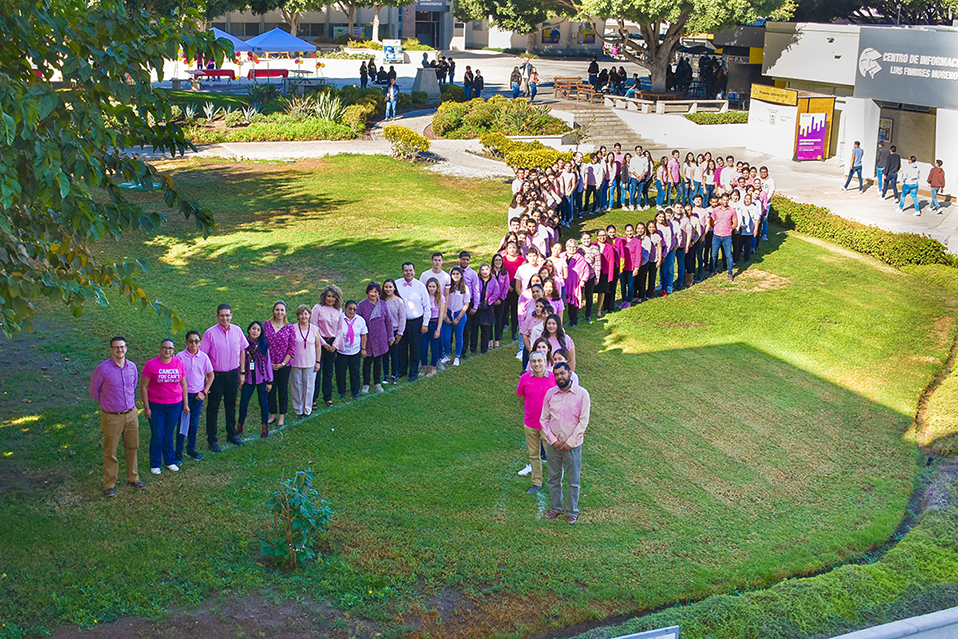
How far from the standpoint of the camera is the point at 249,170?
89.1ft

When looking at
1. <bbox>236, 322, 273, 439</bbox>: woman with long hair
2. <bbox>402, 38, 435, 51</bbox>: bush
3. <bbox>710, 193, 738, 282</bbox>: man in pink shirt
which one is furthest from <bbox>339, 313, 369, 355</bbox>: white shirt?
<bbox>402, 38, 435, 51</bbox>: bush

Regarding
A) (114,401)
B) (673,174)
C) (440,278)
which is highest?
(673,174)

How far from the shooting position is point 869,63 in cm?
2911

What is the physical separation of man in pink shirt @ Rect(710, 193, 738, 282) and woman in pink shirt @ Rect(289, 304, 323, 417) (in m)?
9.46

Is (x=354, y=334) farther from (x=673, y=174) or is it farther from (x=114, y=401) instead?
(x=673, y=174)

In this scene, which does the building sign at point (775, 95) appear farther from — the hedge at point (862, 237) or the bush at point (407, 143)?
the bush at point (407, 143)

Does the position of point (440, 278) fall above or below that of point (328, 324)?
above

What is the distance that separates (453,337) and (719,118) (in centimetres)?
2595

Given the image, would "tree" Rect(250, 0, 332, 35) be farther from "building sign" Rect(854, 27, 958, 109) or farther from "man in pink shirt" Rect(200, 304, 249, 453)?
"man in pink shirt" Rect(200, 304, 249, 453)

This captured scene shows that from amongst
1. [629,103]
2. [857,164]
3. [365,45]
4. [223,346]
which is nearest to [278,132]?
[629,103]

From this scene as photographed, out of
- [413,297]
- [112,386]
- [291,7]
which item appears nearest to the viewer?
[112,386]

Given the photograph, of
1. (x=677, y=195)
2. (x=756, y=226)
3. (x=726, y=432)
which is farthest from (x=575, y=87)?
(x=726, y=432)

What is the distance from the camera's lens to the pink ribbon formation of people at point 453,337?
9227mm

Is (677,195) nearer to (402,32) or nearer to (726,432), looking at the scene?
(726,432)
